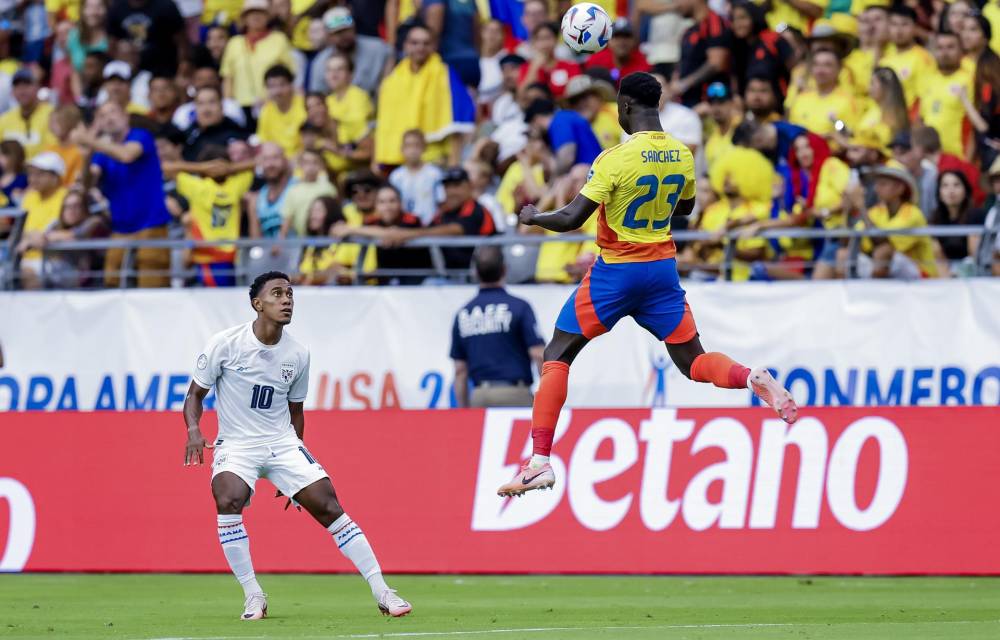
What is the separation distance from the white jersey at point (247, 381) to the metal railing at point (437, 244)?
5.92m

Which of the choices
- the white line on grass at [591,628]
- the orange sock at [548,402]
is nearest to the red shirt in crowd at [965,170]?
the orange sock at [548,402]

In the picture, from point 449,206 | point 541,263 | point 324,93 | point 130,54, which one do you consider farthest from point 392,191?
point 130,54

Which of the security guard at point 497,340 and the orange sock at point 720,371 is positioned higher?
the orange sock at point 720,371

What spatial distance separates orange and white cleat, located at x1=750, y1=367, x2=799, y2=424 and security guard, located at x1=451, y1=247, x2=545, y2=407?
4900 mm

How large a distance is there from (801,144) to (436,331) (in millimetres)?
4064

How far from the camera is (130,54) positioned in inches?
895

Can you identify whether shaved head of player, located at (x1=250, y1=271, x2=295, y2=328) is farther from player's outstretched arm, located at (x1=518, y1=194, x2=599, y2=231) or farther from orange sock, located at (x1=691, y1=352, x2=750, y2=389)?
orange sock, located at (x1=691, y1=352, x2=750, y2=389)

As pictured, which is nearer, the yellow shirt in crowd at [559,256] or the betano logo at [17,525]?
the betano logo at [17,525]

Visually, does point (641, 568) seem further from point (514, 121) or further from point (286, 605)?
point (514, 121)

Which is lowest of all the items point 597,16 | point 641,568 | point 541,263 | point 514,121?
point 641,568

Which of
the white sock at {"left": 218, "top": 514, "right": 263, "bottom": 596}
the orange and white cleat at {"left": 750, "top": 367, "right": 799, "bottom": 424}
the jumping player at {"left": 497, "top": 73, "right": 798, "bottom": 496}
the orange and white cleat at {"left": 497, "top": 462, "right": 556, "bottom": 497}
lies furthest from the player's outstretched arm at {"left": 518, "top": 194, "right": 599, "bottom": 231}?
the white sock at {"left": 218, "top": 514, "right": 263, "bottom": 596}

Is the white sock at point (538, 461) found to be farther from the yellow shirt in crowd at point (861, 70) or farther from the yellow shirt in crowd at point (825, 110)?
the yellow shirt in crowd at point (861, 70)

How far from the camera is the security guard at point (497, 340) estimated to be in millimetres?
15383

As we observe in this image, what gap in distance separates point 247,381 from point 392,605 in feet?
5.50
